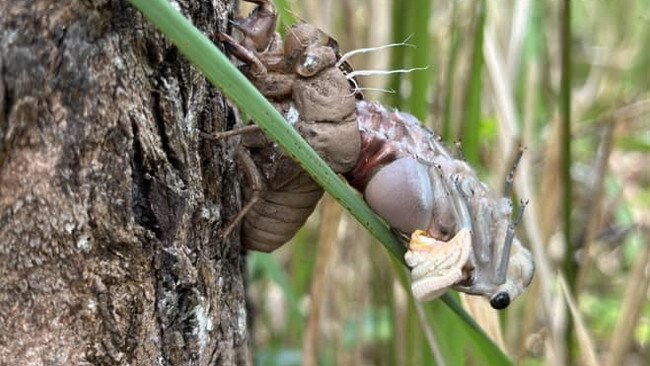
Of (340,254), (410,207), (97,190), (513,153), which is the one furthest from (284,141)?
(340,254)

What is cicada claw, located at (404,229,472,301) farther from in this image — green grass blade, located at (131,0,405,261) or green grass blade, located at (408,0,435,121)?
green grass blade, located at (408,0,435,121)

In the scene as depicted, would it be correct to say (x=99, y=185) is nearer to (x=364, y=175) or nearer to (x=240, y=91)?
(x=240, y=91)

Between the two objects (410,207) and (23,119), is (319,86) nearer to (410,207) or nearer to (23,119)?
(410,207)

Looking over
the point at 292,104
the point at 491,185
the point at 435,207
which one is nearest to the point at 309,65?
the point at 292,104

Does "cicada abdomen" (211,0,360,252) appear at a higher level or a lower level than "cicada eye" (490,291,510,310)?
higher

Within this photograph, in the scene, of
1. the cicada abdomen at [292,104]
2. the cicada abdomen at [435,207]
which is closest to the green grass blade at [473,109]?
the cicada abdomen at [435,207]

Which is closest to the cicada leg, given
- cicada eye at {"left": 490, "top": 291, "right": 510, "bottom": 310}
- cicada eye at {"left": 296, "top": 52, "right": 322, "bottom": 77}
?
cicada eye at {"left": 296, "top": 52, "right": 322, "bottom": 77}
